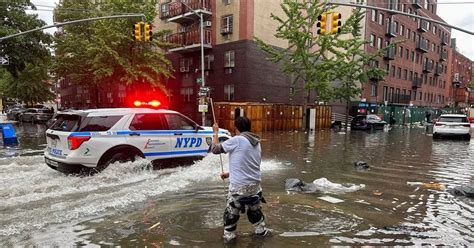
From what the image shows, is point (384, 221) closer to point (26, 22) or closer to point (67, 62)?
point (26, 22)

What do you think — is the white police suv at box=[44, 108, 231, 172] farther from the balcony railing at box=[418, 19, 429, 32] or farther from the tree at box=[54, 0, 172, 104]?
the balcony railing at box=[418, 19, 429, 32]

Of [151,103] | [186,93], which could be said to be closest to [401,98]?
[186,93]

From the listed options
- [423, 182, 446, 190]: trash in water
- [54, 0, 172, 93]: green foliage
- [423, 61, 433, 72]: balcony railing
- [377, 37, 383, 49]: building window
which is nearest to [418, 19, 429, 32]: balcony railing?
[423, 61, 433, 72]: balcony railing

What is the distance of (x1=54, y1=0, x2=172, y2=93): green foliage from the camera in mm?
24672

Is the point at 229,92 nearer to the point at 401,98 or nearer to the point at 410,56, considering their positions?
the point at 401,98

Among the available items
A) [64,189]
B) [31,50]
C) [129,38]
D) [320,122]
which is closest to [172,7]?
[129,38]

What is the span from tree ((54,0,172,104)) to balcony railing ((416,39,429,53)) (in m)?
42.7

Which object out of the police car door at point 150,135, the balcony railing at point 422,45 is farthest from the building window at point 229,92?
the balcony railing at point 422,45

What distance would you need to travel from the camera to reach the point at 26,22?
24.0 meters

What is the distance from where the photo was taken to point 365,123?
32125 mm

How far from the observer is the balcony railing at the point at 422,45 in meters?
55.3

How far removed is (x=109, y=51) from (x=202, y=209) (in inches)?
786

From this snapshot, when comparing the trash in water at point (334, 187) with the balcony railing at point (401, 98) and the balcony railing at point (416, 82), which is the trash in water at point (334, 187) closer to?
the balcony railing at point (401, 98)

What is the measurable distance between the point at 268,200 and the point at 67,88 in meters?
62.7
